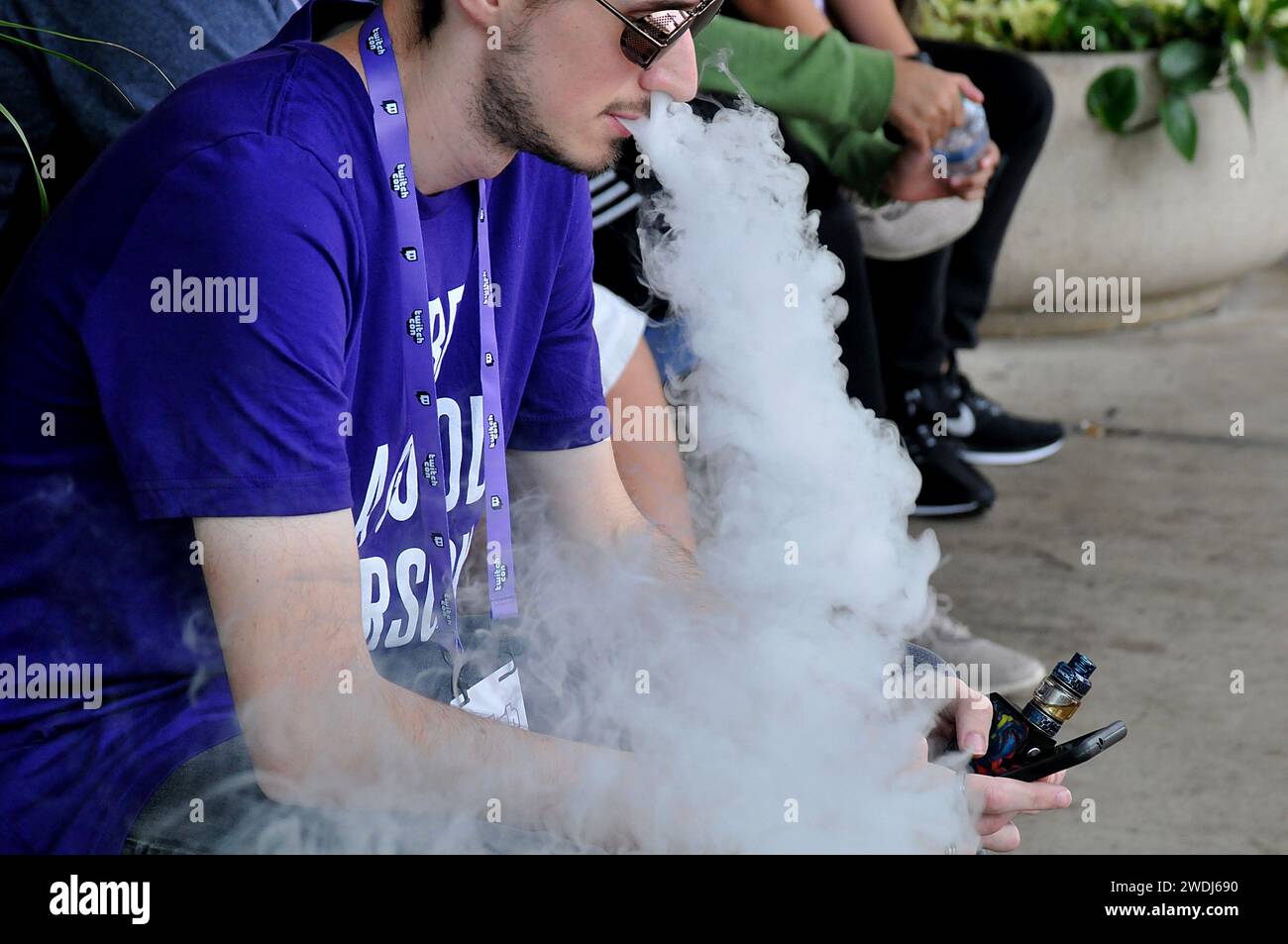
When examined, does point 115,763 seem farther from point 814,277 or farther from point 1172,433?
point 1172,433

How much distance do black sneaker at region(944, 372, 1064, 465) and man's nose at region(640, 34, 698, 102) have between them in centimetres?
254

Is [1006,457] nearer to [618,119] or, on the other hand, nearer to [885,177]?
[885,177]

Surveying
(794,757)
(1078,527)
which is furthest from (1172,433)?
(794,757)

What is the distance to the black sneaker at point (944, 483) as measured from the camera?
146 inches

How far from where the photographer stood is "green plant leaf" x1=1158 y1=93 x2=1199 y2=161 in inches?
189

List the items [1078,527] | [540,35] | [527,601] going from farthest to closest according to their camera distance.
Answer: [1078,527]
[527,601]
[540,35]

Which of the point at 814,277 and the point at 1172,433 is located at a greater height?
the point at 814,277

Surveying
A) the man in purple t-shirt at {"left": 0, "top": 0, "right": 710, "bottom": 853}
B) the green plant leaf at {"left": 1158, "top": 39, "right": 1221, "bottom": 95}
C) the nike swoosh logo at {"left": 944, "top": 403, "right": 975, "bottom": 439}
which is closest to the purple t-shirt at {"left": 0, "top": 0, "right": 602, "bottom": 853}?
the man in purple t-shirt at {"left": 0, "top": 0, "right": 710, "bottom": 853}

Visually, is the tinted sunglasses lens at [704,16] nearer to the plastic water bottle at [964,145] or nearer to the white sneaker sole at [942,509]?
the plastic water bottle at [964,145]

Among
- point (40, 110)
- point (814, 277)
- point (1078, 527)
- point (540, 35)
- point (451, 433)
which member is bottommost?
point (1078, 527)

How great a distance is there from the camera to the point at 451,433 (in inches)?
68.4

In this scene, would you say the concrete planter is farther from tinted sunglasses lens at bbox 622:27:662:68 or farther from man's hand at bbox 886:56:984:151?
tinted sunglasses lens at bbox 622:27:662:68

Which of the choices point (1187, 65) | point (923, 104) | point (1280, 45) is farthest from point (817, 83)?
point (1280, 45)

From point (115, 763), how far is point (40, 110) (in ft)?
3.00
